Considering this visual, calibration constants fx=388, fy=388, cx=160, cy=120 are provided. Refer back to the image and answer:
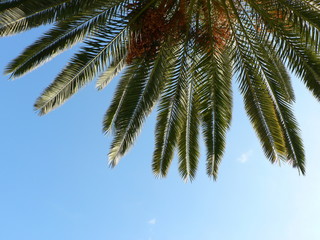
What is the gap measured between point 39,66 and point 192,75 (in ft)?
9.93

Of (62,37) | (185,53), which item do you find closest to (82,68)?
(62,37)

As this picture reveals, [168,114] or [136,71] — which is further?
[168,114]

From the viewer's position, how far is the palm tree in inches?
258

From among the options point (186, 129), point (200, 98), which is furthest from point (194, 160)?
point (200, 98)

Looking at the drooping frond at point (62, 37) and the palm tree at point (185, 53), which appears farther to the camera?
the drooping frond at point (62, 37)

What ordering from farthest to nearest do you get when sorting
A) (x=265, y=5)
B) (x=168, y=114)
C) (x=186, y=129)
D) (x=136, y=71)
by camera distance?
1. (x=186, y=129)
2. (x=168, y=114)
3. (x=136, y=71)
4. (x=265, y=5)

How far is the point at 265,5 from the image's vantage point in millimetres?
6453

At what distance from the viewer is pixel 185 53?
7.25m

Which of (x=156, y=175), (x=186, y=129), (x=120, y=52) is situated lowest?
(x=156, y=175)

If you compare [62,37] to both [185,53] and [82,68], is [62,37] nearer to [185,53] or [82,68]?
[82,68]

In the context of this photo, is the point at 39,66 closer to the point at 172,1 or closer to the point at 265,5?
the point at 172,1

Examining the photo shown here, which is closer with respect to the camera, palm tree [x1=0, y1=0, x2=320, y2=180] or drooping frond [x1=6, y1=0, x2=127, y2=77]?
palm tree [x1=0, y1=0, x2=320, y2=180]

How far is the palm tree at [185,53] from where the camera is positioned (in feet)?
21.5

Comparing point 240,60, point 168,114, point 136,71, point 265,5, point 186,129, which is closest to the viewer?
point 265,5
